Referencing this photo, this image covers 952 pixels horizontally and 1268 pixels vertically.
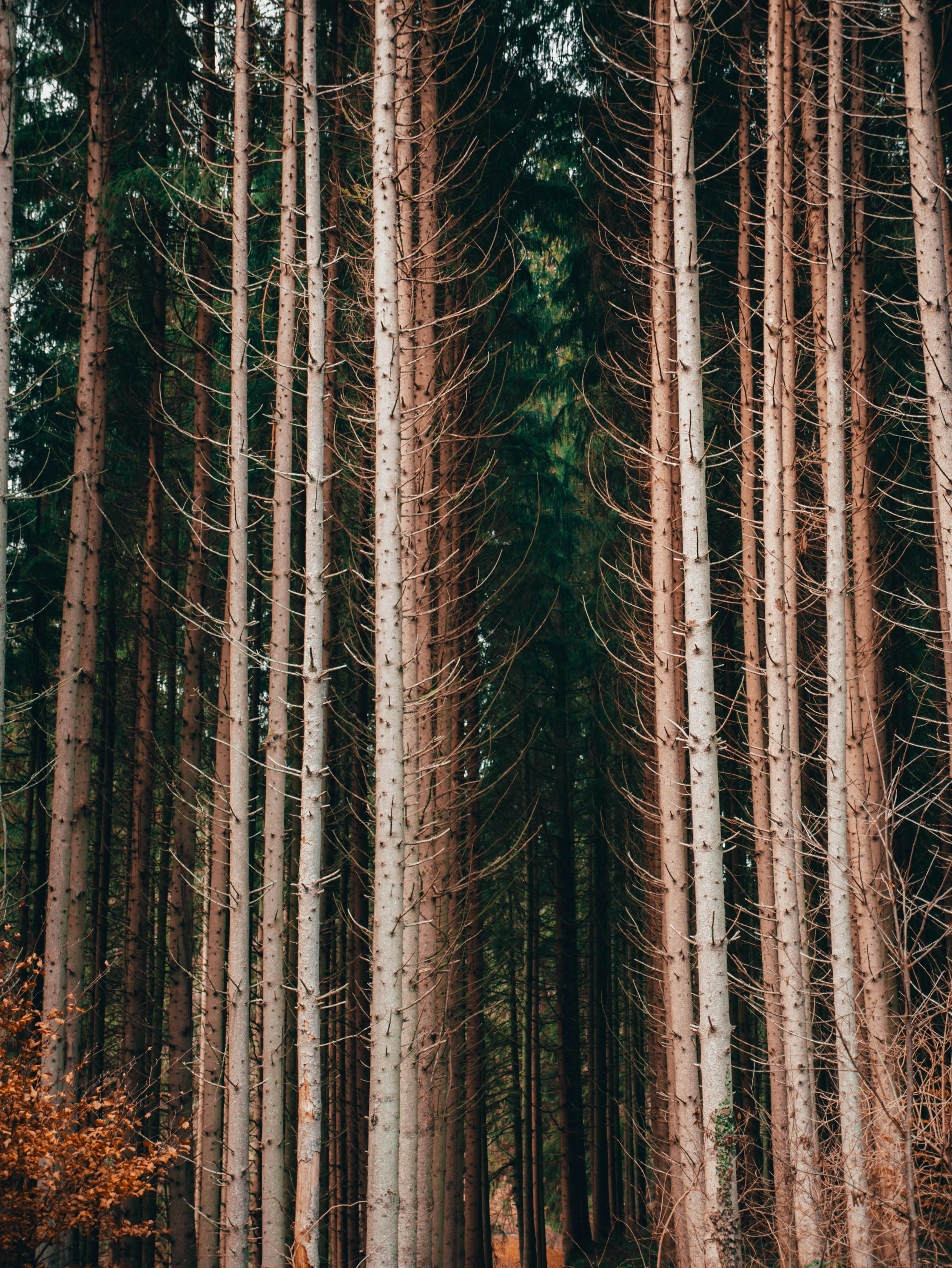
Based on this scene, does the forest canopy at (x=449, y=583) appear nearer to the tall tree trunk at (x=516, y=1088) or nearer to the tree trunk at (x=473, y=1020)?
the tree trunk at (x=473, y=1020)

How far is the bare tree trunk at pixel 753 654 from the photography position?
9781mm

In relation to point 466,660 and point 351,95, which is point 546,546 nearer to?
point 466,660

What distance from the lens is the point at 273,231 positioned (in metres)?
12.4

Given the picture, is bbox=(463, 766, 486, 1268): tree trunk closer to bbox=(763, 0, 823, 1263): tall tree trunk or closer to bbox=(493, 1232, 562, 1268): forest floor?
bbox=(763, 0, 823, 1263): tall tree trunk

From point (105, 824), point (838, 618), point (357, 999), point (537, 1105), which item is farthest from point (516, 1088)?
point (838, 618)

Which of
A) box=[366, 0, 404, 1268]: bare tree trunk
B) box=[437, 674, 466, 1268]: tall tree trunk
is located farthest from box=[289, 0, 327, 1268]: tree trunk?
box=[437, 674, 466, 1268]: tall tree trunk

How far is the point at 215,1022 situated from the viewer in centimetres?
956

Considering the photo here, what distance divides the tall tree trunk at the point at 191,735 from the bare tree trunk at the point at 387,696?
363 centimetres

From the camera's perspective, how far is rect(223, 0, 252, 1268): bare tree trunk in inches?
311

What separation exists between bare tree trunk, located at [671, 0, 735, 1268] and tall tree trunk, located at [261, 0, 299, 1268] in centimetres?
290

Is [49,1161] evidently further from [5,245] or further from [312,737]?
[5,245]

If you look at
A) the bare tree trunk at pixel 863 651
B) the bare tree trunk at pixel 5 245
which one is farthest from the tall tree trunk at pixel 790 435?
the bare tree trunk at pixel 5 245

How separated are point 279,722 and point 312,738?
41.9 inches

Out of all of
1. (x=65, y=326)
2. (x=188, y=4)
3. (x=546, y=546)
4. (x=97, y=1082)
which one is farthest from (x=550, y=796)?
(x=188, y=4)
